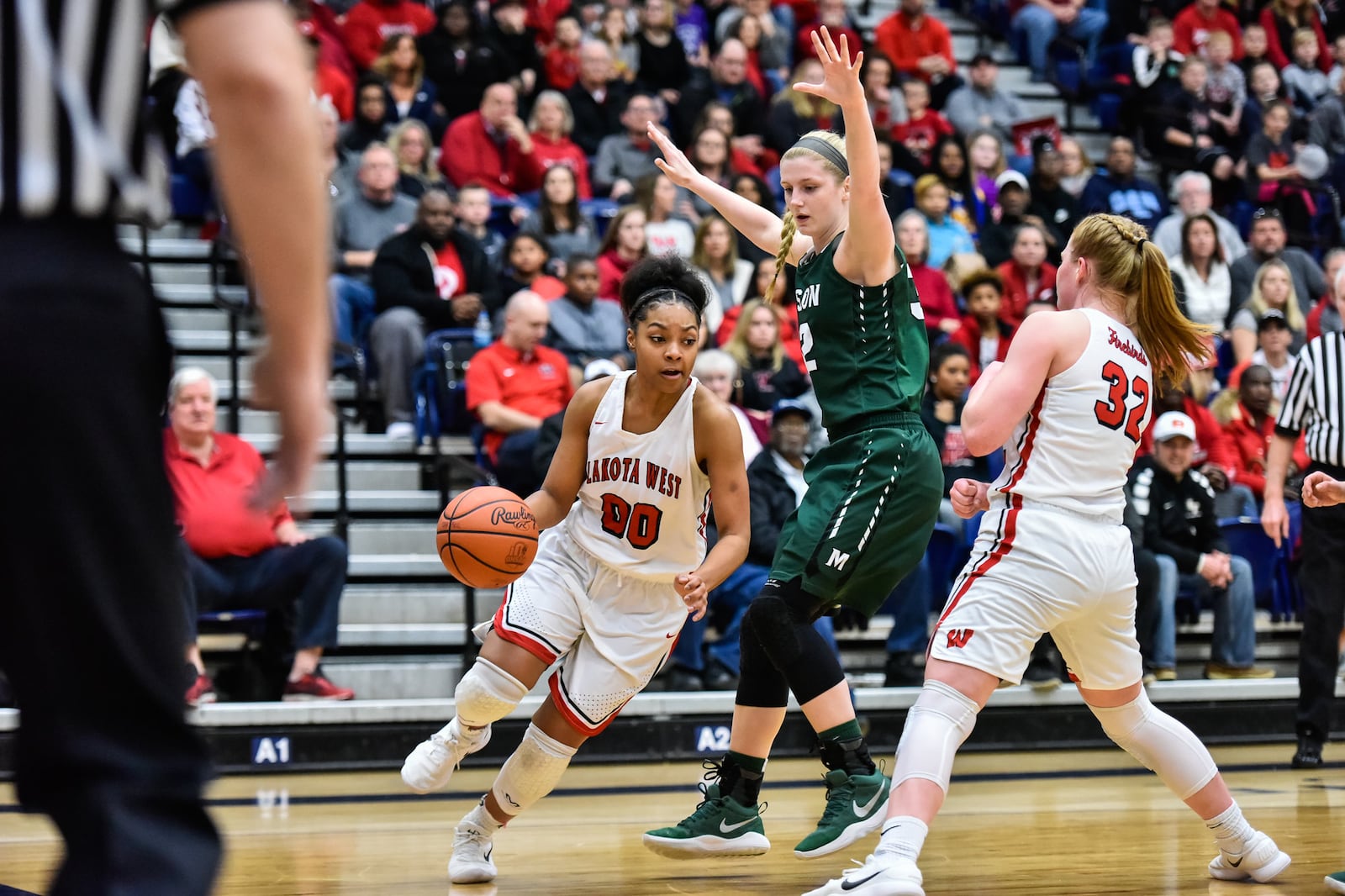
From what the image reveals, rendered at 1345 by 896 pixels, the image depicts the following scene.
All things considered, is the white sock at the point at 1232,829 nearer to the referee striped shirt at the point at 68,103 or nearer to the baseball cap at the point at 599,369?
the referee striped shirt at the point at 68,103

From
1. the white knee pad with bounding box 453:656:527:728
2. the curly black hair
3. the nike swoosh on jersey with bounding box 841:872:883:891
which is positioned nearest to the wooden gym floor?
the white knee pad with bounding box 453:656:527:728

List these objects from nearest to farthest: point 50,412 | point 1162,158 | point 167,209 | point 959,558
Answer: point 50,412, point 167,209, point 959,558, point 1162,158

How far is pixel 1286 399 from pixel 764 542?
99.9 inches

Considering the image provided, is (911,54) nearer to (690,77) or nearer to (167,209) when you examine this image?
(690,77)

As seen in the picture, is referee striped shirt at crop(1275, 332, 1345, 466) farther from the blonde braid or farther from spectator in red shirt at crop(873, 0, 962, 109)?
spectator in red shirt at crop(873, 0, 962, 109)

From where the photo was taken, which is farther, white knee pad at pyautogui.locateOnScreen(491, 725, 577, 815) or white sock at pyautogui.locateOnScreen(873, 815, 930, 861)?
white knee pad at pyautogui.locateOnScreen(491, 725, 577, 815)

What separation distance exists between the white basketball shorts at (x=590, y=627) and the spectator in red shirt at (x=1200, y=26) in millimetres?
12055

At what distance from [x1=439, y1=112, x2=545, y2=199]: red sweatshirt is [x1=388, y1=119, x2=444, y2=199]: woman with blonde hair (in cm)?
21

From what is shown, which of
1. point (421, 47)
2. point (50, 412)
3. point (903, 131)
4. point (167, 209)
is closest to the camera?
point (50, 412)

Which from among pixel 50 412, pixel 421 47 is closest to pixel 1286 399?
pixel 50 412

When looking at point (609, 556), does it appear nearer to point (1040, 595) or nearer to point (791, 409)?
point (1040, 595)

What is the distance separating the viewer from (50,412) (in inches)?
57.5

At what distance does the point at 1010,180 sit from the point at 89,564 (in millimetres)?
10802

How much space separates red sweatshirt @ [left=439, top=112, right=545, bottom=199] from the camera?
10.6 meters
